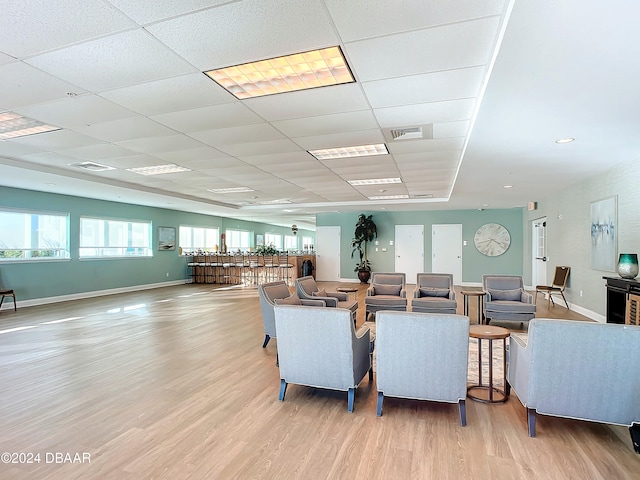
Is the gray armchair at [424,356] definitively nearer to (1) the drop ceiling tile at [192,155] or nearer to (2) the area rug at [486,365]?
(2) the area rug at [486,365]

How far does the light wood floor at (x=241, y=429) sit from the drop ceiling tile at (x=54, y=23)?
267 centimetres

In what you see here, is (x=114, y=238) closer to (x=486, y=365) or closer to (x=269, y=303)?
(x=269, y=303)

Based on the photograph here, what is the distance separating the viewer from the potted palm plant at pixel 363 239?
11961 mm

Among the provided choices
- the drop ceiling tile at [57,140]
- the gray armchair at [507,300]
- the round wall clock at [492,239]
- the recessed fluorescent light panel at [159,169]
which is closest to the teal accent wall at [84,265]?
the recessed fluorescent light panel at [159,169]

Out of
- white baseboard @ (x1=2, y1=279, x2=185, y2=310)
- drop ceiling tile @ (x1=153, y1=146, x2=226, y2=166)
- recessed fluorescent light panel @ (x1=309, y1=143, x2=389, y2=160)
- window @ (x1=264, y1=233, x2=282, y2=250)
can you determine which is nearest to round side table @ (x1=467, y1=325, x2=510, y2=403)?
recessed fluorescent light panel @ (x1=309, y1=143, x2=389, y2=160)

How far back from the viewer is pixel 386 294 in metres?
6.30

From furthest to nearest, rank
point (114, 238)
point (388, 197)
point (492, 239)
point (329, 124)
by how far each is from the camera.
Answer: point (492, 239) < point (114, 238) < point (388, 197) < point (329, 124)

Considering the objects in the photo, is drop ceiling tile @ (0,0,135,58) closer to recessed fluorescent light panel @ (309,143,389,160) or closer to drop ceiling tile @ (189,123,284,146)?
drop ceiling tile @ (189,123,284,146)

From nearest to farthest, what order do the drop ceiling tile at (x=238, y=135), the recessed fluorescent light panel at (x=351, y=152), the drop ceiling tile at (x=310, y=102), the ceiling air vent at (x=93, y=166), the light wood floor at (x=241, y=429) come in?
the light wood floor at (x=241, y=429) < the drop ceiling tile at (x=310, y=102) < the drop ceiling tile at (x=238, y=135) < the recessed fluorescent light panel at (x=351, y=152) < the ceiling air vent at (x=93, y=166)

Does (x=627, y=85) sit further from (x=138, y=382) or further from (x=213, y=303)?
(x=213, y=303)

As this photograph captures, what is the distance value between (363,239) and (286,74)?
9506mm

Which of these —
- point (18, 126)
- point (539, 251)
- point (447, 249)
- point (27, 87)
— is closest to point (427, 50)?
point (27, 87)

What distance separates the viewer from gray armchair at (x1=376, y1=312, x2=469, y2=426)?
2498 millimetres

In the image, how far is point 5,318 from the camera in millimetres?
6285
